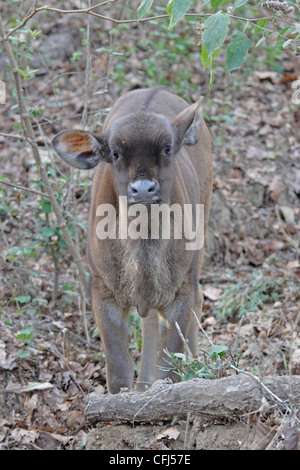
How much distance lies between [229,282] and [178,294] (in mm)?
→ 3007

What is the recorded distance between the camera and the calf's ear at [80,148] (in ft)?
18.6

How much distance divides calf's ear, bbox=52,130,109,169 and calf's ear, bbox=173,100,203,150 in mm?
664

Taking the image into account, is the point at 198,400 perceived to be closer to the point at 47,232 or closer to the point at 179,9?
the point at 179,9

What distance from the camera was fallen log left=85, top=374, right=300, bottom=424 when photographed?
12.7 ft

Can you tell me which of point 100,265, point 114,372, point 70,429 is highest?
point 100,265

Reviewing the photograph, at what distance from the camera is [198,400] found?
400cm

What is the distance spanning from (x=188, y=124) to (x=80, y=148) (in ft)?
3.19

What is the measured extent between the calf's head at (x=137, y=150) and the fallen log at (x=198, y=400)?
1.62m

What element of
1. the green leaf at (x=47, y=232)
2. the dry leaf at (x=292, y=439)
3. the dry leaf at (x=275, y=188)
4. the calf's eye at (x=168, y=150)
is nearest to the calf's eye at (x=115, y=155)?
the calf's eye at (x=168, y=150)

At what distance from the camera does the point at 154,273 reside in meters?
5.83

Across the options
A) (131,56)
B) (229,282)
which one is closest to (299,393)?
(229,282)

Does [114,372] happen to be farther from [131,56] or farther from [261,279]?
[131,56]

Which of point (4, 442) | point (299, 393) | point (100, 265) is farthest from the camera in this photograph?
point (100, 265)

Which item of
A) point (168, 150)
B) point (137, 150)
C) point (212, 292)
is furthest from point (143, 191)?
point (212, 292)
